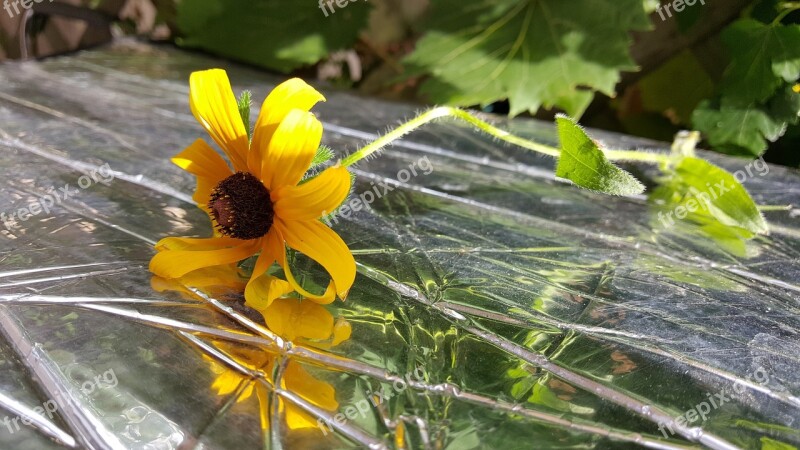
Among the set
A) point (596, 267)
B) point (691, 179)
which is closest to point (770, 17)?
point (691, 179)

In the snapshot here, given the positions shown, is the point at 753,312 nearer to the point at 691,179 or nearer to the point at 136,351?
the point at 691,179

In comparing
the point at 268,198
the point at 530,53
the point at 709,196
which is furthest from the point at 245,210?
the point at 530,53

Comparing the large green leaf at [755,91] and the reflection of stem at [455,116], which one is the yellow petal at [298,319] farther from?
the large green leaf at [755,91]

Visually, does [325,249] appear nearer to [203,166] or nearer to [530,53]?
[203,166]

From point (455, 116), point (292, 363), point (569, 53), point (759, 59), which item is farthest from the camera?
point (569, 53)

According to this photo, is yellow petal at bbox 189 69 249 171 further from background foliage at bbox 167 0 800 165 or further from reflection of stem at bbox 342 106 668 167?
background foliage at bbox 167 0 800 165

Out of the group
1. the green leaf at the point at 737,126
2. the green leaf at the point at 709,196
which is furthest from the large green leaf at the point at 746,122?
the green leaf at the point at 709,196

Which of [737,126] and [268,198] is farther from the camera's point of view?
[737,126]
